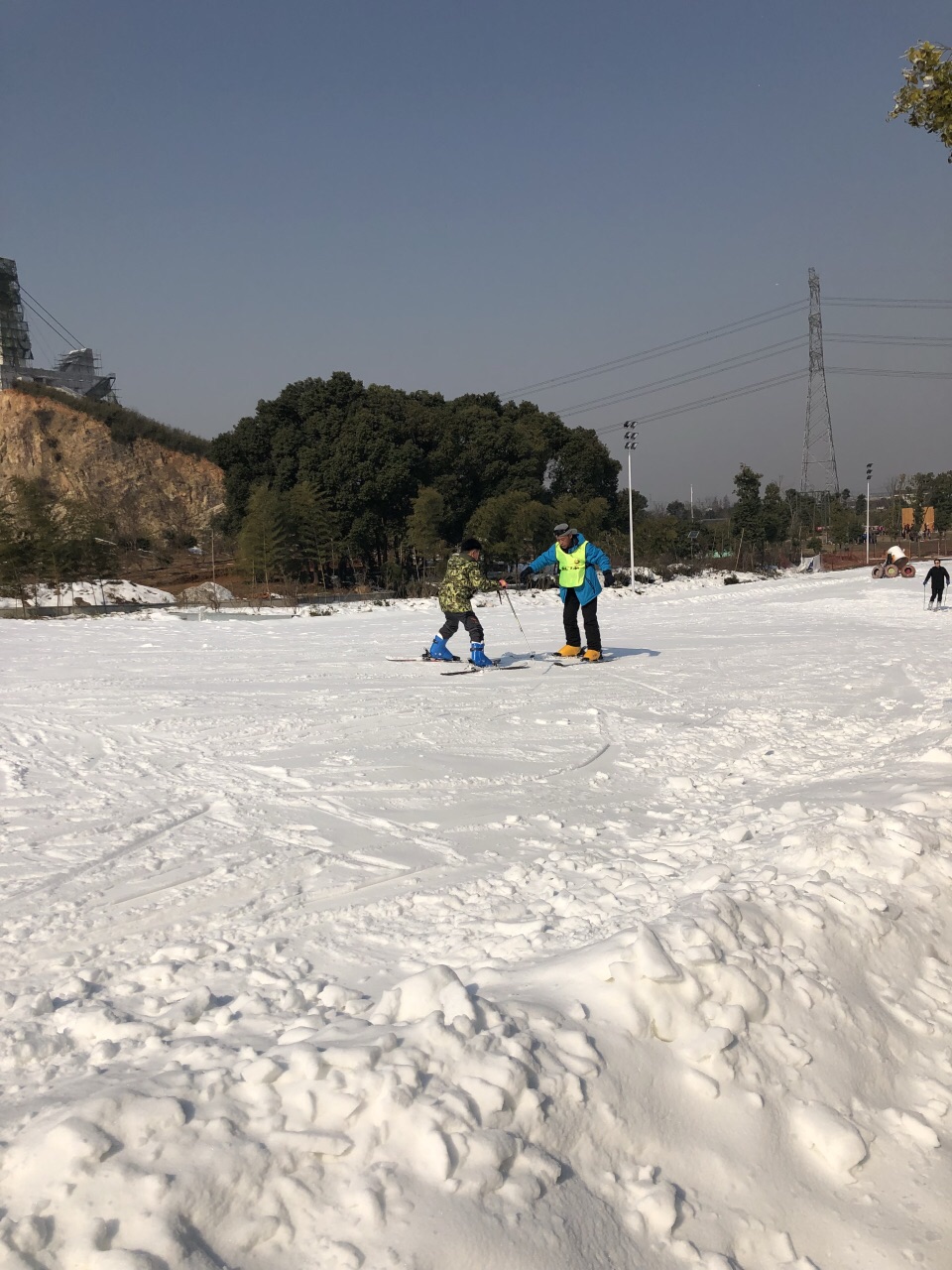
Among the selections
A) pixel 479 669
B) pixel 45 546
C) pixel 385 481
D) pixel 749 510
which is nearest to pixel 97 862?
pixel 479 669

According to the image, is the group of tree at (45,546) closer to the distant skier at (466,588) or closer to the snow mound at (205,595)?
the snow mound at (205,595)

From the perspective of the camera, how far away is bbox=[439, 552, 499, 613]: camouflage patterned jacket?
12.1 metres

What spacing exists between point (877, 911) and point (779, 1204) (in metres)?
1.57

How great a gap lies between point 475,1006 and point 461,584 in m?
9.40

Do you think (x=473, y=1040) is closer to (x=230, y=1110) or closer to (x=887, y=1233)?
(x=230, y=1110)

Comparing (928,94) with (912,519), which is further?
(912,519)

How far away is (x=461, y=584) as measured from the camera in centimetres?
1213

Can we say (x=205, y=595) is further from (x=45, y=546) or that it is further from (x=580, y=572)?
(x=580, y=572)

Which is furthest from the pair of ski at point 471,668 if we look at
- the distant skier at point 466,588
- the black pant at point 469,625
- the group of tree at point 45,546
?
the group of tree at point 45,546

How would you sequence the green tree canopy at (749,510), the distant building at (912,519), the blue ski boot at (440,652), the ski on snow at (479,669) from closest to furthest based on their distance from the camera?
the ski on snow at (479,669)
the blue ski boot at (440,652)
the green tree canopy at (749,510)
the distant building at (912,519)

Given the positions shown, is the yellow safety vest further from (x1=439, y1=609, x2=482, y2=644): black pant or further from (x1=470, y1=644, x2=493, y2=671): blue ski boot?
(x1=470, y1=644, x2=493, y2=671): blue ski boot

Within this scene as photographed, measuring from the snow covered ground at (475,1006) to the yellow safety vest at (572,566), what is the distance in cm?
514

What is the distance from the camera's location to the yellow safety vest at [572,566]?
1223cm

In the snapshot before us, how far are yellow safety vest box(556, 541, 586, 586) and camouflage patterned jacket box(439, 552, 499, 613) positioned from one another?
3.08 ft
